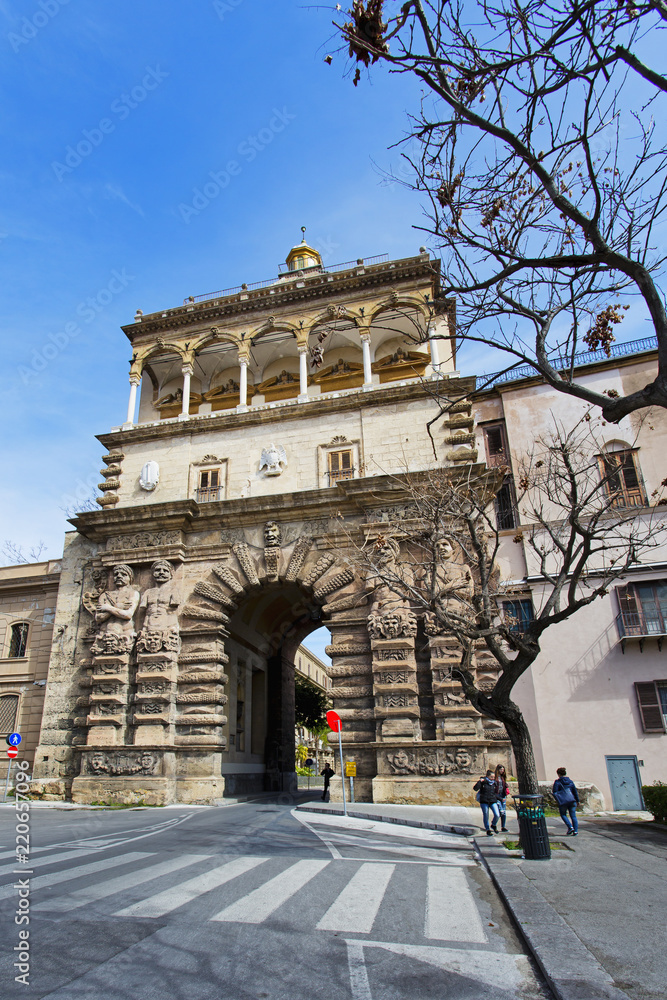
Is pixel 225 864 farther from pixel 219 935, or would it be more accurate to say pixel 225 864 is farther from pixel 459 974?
pixel 459 974

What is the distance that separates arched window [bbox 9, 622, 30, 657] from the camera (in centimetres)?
2427

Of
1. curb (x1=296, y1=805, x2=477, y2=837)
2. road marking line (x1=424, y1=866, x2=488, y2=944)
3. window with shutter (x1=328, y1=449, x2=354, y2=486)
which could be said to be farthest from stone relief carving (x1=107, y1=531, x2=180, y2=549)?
road marking line (x1=424, y1=866, x2=488, y2=944)

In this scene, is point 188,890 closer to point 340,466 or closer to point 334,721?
point 334,721

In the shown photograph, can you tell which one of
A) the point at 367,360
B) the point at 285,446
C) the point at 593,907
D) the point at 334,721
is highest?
the point at 367,360

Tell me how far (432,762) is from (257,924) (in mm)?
11454

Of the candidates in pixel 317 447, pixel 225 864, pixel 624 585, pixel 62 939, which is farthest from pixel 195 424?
pixel 62 939

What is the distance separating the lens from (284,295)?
23.3 metres

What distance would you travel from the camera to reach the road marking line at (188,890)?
569 cm

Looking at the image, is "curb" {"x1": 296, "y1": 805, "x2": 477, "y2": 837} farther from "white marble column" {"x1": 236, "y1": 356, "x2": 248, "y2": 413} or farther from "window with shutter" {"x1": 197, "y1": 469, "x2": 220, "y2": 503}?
"white marble column" {"x1": 236, "y1": 356, "x2": 248, "y2": 413}

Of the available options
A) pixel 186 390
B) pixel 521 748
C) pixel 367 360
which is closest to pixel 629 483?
pixel 367 360

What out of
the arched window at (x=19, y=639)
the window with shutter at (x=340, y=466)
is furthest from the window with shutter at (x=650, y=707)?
the arched window at (x=19, y=639)

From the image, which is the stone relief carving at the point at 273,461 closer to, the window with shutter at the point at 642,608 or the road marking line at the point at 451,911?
the window with shutter at the point at 642,608

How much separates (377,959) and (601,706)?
15.4 metres

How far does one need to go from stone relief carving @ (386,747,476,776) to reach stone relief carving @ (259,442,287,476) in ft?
30.0
